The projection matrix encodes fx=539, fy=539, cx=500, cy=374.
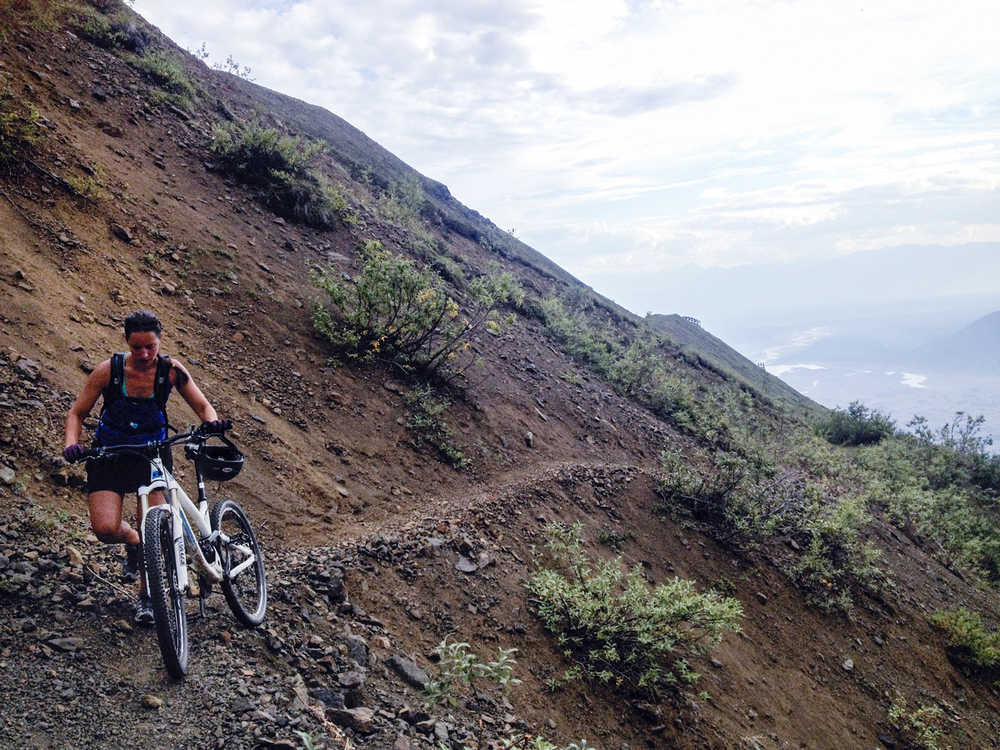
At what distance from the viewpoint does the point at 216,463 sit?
3.83 m

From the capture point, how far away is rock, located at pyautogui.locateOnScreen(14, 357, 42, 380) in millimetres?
5641

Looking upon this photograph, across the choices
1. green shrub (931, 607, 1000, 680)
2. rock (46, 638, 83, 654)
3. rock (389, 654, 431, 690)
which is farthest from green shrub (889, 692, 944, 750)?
rock (46, 638, 83, 654)

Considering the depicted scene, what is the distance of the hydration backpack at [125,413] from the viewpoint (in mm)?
3775

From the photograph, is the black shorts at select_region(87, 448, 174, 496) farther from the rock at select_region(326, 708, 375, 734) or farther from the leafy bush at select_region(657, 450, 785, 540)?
the leafy bush at select_region(657, 450, 785, 540)

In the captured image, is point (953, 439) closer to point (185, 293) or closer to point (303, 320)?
point (303, 320)

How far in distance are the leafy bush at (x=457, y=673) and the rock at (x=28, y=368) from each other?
506 cm

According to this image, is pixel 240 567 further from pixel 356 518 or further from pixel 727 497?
pixel 727 497

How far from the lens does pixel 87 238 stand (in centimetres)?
830

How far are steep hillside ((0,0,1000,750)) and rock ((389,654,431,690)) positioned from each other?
3 centimetres

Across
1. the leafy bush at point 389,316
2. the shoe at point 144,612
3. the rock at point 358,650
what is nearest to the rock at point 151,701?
the shoe at point 144,612

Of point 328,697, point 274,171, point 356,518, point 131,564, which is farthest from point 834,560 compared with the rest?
point 274,171

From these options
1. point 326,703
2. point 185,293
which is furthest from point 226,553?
point 185,293

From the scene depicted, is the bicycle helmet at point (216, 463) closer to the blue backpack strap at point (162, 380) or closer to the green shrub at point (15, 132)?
the blue backpack strap at point (162, 380)

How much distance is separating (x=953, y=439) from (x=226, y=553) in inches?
1236
